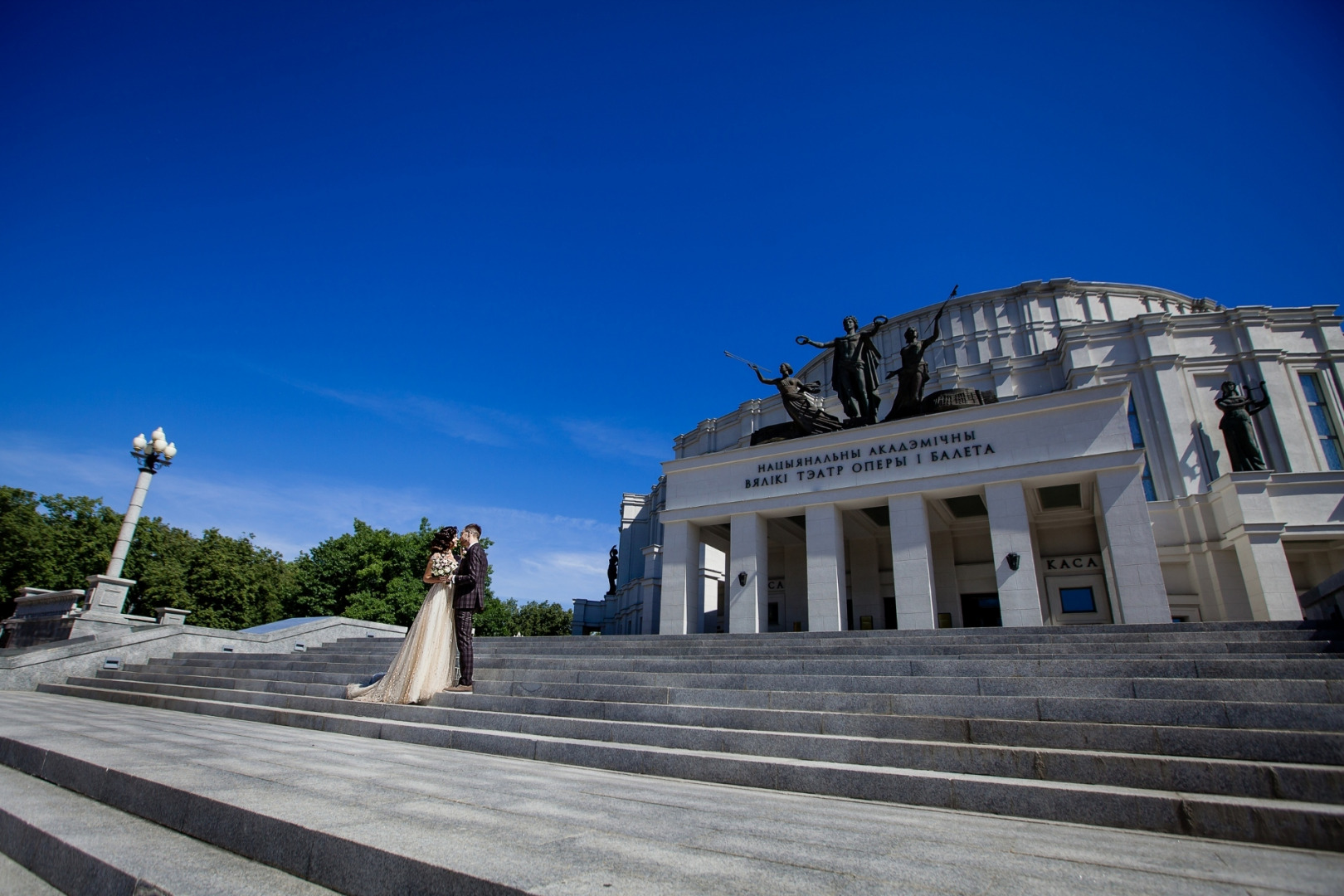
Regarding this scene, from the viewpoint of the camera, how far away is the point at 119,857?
2.76 meters

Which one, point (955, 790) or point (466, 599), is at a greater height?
point (466, 599)

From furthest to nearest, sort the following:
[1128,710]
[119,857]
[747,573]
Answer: [747,573]
[1128,710]
[119,857]

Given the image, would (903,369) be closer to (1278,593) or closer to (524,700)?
(1278,593)

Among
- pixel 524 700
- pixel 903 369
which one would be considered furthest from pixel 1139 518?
pixel 524 700

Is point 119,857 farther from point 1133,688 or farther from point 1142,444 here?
point 1142,444

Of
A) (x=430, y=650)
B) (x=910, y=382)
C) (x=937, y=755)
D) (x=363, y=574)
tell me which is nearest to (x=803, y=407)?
(x=910, y=382)

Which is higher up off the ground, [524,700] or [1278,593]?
[1278,593]

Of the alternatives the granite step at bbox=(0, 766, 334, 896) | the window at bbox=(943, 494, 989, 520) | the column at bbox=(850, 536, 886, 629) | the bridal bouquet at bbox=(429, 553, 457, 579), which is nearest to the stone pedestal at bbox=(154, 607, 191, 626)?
the bridal bouquet at bbox=(429, 553, 457, 579)

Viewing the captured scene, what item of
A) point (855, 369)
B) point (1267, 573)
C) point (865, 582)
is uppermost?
point (855, 369)

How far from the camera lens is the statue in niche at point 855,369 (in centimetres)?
1900

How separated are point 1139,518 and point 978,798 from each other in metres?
12.4

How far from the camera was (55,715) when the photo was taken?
820 centimetres

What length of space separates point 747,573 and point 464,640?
32.9ft

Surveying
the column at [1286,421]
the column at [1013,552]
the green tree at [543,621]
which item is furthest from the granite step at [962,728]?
the green tree at [543,621]
